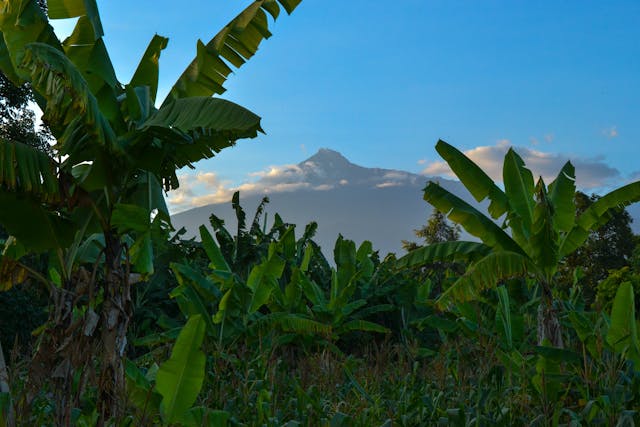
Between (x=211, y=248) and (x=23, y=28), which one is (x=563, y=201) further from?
(x=23, y=28)

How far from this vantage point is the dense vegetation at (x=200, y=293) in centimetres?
551

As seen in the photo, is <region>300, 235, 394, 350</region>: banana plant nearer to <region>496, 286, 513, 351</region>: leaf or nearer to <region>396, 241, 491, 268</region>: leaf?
<region>496, 286, 513, 351</region>: leaf

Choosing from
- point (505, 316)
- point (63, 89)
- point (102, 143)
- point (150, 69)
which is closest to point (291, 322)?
point (505, 316)

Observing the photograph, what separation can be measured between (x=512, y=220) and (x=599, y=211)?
1.33m

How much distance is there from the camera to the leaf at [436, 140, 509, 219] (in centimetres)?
1049

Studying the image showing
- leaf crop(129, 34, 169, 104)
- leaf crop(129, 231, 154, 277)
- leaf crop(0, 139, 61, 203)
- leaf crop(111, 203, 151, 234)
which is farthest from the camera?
leaf crop(129, 34, 169, 104)

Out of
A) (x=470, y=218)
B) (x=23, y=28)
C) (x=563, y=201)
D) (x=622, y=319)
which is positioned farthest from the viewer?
(x=470, y=218)

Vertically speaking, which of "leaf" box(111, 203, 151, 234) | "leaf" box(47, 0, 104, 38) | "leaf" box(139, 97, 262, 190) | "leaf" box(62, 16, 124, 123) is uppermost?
"leaf" box(47, 0, 104, 38)

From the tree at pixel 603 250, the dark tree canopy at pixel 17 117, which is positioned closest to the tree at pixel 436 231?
the tree at pixel 603 250

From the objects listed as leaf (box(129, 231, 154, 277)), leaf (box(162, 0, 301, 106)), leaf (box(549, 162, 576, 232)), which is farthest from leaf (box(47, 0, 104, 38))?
leaf (box(549, 162, 576, 232))

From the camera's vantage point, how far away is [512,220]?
10.4 meters

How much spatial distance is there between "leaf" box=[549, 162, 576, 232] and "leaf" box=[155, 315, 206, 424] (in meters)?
6.54

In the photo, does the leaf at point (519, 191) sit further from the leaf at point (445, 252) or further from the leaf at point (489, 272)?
the leaf at point (489, 272)

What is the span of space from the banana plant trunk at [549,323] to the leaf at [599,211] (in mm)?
1284
